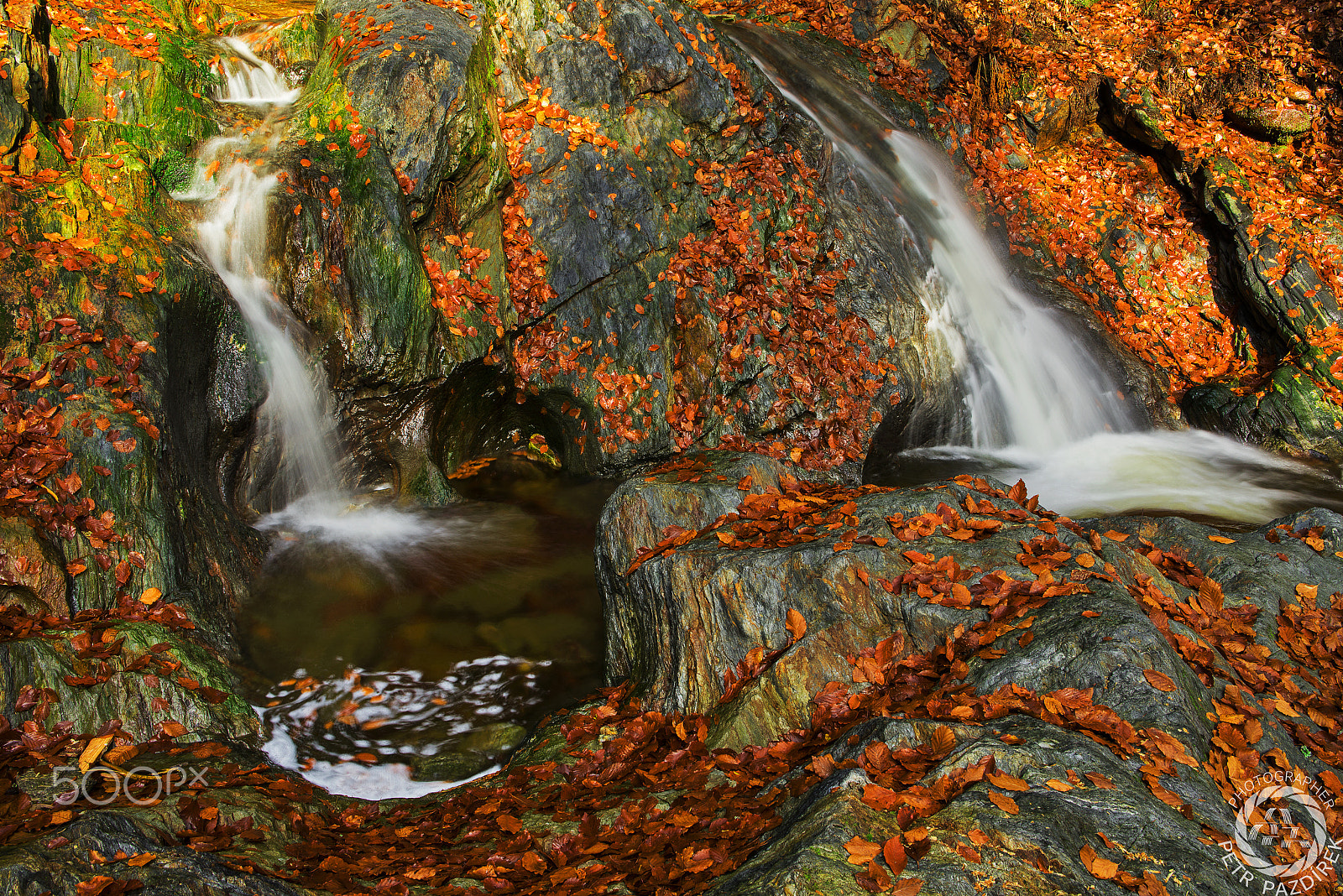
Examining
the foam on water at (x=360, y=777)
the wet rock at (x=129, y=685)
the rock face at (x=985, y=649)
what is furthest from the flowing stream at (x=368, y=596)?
the rock face at (x=985, y=649)

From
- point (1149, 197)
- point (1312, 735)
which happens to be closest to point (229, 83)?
point (1312, 735)

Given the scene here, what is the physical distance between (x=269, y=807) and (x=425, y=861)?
2.79 ft

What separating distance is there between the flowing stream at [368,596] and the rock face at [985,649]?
0.89 meters

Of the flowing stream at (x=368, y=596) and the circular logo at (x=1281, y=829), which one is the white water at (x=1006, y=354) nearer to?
the flowing stream at (x=368, y=596)

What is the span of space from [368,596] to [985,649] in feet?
14.1

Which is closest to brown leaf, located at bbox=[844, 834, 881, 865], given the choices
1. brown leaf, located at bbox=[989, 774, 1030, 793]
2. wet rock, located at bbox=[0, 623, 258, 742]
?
brown leaf, located at bbox=[989, 774, 1030, 793]

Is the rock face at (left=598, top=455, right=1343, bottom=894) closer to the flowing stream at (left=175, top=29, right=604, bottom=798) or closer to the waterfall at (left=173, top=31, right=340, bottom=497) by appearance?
the flowing stream at (left=175, top=29, right=604, bottom=798)

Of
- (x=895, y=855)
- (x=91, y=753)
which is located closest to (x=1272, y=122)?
(x=895, y=855)

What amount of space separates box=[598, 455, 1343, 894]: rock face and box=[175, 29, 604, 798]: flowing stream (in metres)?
0.89

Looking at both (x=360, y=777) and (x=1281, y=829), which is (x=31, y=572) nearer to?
(x=360, y=777)

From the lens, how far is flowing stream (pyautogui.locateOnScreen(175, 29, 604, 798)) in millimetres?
4590

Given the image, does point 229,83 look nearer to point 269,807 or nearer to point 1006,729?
point 269,807

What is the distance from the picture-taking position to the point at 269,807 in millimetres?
3365

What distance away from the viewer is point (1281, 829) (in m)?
2.70
